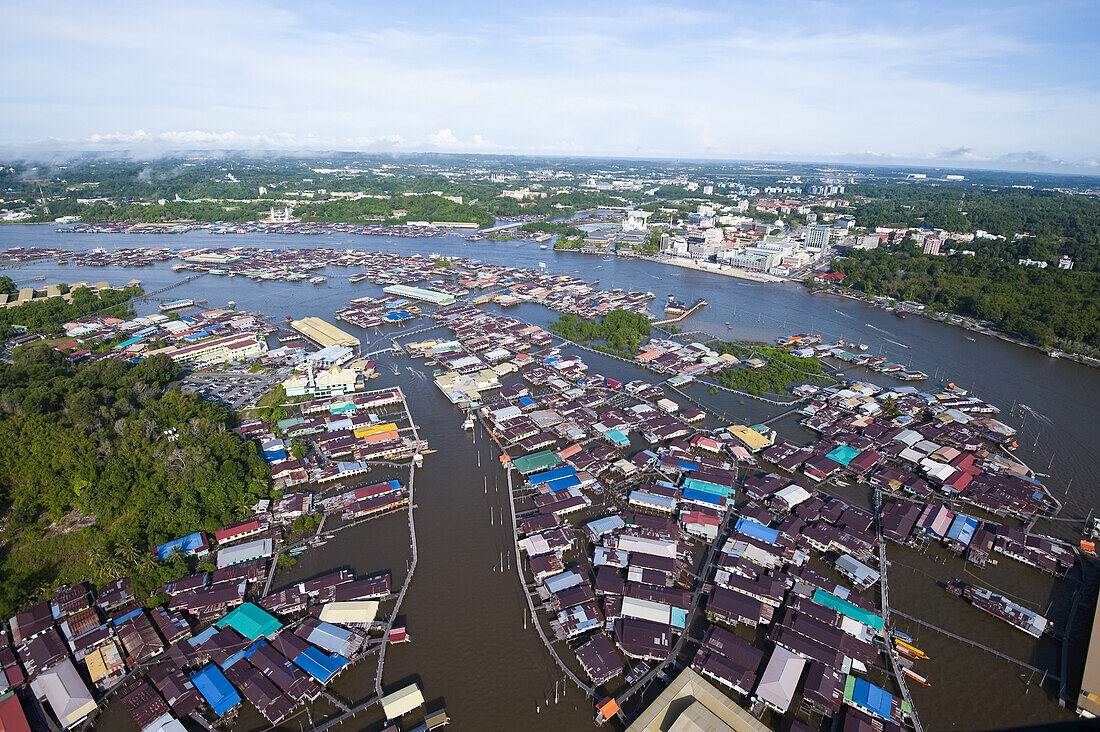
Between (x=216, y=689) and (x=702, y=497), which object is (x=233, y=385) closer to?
(x=216, y=689)

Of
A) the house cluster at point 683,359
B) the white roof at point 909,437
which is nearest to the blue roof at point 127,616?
the house cluster at point 683,359

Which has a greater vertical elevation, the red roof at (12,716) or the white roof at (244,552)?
the white roof at (244,552)

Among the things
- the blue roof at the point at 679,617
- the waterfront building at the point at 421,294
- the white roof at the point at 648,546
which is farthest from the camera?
the waterfront building at the point at 421,294

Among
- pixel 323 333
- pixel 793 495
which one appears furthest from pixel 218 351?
pixel 793 495

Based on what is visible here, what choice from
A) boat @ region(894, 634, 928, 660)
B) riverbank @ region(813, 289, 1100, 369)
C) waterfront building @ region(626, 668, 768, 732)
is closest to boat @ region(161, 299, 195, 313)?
waterfront building @ region(626, 668, 768, 732)

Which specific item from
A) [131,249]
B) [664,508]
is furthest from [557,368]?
[131,249]

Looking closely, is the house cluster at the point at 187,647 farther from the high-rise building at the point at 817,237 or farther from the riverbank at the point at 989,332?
the high-rise building at the point at 817,237
